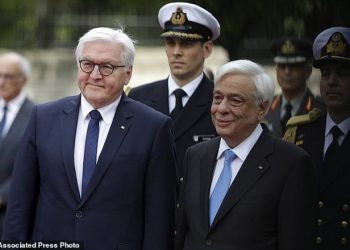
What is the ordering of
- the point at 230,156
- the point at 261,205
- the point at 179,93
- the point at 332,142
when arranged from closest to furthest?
the point at 261,205 → the point at 230,156 → the point at 332,142 → the point at 179,93

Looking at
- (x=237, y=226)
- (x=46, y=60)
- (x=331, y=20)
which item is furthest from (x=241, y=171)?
(x=46, y=60)

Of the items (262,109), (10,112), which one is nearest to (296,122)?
(262,109)

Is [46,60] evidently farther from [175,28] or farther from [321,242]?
[321,242]

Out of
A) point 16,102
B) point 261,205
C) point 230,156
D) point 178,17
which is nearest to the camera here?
point 261,205

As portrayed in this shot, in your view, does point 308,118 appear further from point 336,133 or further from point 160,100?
point 160,100

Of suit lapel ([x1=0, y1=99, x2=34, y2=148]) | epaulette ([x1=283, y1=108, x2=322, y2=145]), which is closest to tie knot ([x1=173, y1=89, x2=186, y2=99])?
epaulette ([x1=283, y1=108, x2=322, y2=145])

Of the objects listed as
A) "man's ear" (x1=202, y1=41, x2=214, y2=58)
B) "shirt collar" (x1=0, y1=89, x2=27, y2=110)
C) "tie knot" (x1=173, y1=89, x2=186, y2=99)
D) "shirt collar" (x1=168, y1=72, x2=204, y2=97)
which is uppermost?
"man's ear" (x1=202, y1=41, x2=214, y2=58)

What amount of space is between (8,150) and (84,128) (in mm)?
3134

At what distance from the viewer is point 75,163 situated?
4504 mm

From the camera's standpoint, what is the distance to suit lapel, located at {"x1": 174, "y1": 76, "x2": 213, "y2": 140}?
544 cm

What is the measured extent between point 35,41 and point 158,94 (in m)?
13.9

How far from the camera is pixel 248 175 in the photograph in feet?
13.8

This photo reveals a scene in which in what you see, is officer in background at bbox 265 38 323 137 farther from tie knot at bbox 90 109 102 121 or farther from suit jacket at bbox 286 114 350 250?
tie knot at bbox 90 109 102 121

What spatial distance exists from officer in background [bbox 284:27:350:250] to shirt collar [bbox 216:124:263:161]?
497mm
